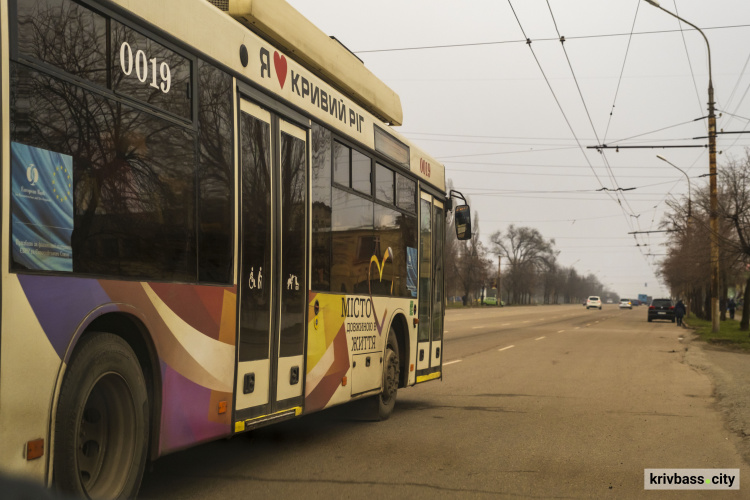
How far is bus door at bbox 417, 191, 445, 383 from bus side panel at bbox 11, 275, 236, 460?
5506 mm

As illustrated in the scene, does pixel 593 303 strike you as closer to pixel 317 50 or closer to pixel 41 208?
pixel 317 50

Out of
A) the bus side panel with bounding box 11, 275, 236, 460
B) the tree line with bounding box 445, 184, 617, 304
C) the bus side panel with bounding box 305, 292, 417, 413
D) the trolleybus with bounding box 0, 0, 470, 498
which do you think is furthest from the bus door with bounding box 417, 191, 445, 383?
the tree line with bounding box 445, 184, 617, 304

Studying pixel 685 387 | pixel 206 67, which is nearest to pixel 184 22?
pixel 206 67

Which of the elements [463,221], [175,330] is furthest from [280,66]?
[463,221]

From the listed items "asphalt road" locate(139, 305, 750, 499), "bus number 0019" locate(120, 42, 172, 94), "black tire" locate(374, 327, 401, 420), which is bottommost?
"asphalt road" locate(139, 305, 750, 499)

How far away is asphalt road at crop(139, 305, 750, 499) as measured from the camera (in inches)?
251

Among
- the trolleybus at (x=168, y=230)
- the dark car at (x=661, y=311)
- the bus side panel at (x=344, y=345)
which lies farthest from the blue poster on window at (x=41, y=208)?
the dark car at (x=661, y=311)

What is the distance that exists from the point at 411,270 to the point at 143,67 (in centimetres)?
618

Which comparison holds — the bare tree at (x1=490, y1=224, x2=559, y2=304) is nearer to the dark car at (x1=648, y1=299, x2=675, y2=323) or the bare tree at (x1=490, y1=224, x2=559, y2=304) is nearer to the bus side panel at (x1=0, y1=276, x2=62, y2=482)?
the dark car at (x1=648, y1=299, x2=675, y2=323)

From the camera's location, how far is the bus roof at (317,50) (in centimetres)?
665

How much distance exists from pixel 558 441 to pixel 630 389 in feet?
20.3

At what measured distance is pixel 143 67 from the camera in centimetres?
490

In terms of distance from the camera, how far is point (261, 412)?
6.34 metres

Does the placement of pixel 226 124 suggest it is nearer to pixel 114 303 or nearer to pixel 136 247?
pixel 136 247
